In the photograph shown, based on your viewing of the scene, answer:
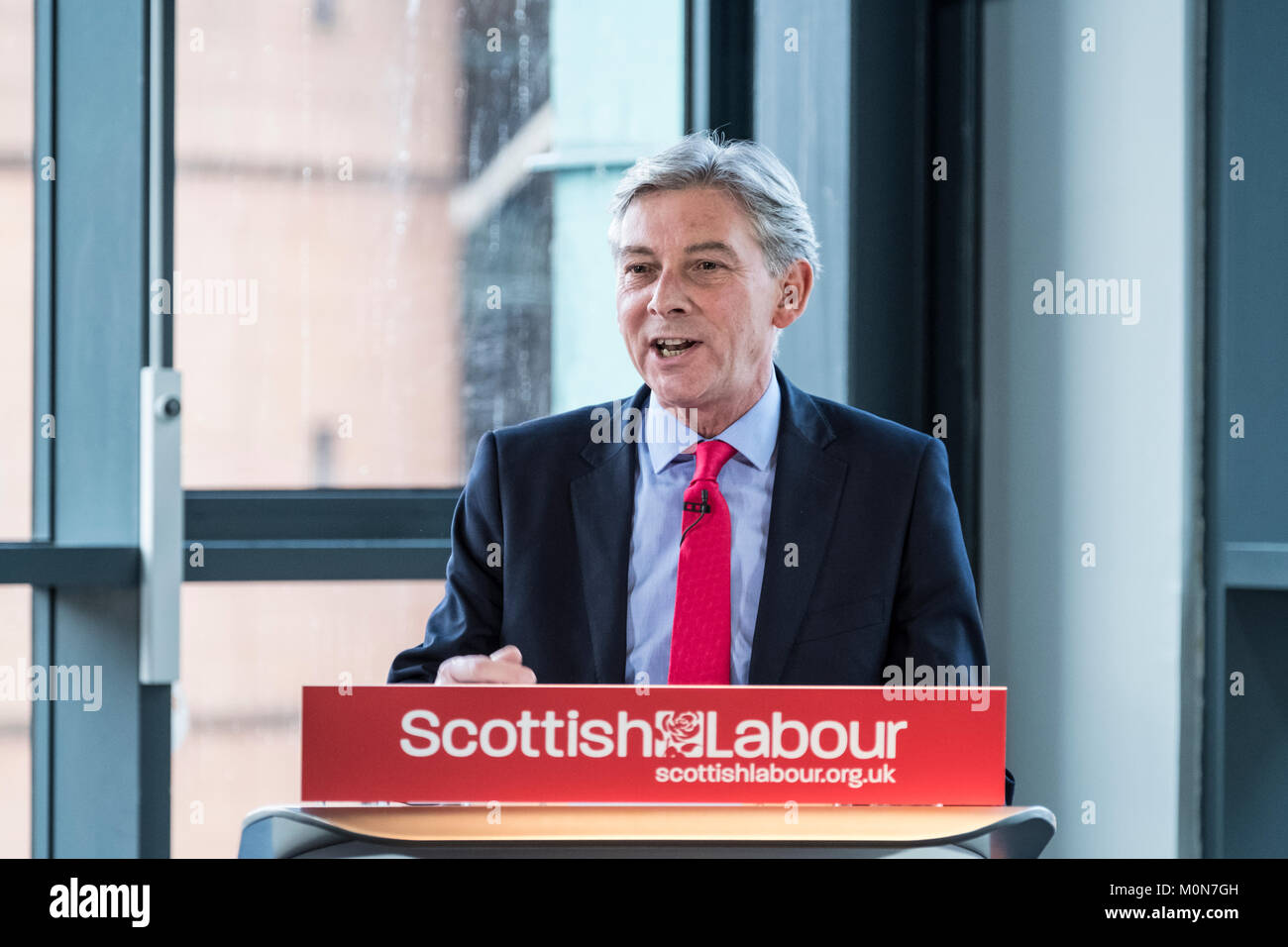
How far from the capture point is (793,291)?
5.46ft

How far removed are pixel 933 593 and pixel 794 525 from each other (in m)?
0.21

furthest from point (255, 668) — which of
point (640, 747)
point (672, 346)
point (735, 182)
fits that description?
point (640, 747)

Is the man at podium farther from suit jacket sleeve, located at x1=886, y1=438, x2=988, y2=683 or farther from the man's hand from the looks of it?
the man's hand

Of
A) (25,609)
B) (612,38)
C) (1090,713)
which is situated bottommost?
(1090,713)

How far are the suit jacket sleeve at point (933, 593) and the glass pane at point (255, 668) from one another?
4.52ft

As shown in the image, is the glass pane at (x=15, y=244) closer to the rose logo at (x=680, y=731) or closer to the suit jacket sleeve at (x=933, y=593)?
the suit jacket sleeve at (x=933, y=593)

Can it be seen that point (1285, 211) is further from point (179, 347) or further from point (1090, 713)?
point (179, 347)

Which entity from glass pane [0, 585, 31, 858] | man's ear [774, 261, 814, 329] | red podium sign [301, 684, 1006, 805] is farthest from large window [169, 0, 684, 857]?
red podium sign [301, 684, 1006, 805]

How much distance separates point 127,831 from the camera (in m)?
2.35

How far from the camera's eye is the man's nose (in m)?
1.49

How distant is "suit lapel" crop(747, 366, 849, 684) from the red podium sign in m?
0.62

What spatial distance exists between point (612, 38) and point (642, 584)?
1.70 metres

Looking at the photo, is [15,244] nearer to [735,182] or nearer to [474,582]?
[474,582]
